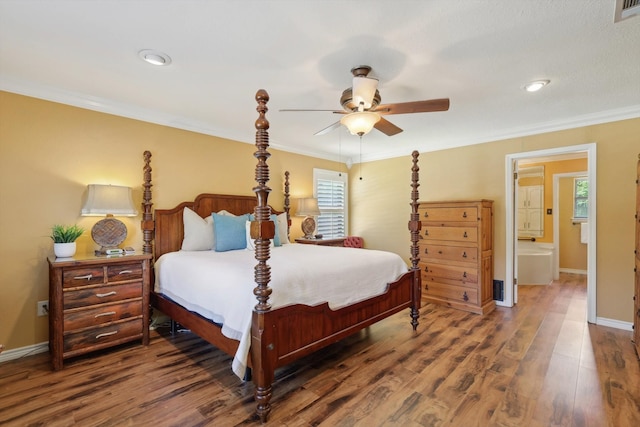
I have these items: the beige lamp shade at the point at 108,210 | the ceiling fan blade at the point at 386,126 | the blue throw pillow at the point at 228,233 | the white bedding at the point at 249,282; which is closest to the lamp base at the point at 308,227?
the blue throw pillow at the point at 228,233

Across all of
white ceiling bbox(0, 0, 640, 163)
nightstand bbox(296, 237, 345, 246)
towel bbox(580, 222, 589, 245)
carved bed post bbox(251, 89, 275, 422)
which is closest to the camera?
white ceiling bbox(0, 0, 640, 163)

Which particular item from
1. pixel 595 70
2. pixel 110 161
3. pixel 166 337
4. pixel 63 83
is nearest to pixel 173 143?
pixel 110 161

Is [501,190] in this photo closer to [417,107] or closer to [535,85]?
[535,85]

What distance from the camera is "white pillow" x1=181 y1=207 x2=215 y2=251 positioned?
3.42 meters

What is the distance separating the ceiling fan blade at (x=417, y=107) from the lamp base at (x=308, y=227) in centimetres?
279

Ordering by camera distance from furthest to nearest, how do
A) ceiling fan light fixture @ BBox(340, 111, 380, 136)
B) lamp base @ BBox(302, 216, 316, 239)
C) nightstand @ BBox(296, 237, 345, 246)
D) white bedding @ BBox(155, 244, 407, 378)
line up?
lamp base @ BBox(302, 216, 316, 239) < nightstand @ BBox(296, 237, 345, 246) < ceiling fan light fixture @ BBox(340, 111, 380, 136) < white bedding @ BBox(155, 244, 407, 378)

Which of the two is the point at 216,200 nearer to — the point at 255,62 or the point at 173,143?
the point at 173,143

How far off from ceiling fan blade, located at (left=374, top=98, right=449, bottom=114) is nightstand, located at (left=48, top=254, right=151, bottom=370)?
8.46 feet

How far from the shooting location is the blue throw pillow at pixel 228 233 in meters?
3.40

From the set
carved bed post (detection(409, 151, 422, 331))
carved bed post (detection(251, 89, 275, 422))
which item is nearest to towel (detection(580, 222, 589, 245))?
carved bed post (detection(409, 151, 422, 331))

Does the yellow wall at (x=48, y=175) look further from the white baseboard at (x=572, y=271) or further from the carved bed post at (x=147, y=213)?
the white baseboard at (x=572, y=271)

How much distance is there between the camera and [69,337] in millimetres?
2459

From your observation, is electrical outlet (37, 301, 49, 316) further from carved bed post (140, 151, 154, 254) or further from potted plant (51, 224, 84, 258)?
carved bed post (140, 151, 154, 254)

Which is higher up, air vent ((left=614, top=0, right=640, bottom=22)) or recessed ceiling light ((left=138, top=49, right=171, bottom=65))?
recessed ceiling light ((left=138, top=49, right=171, bottom=65))
